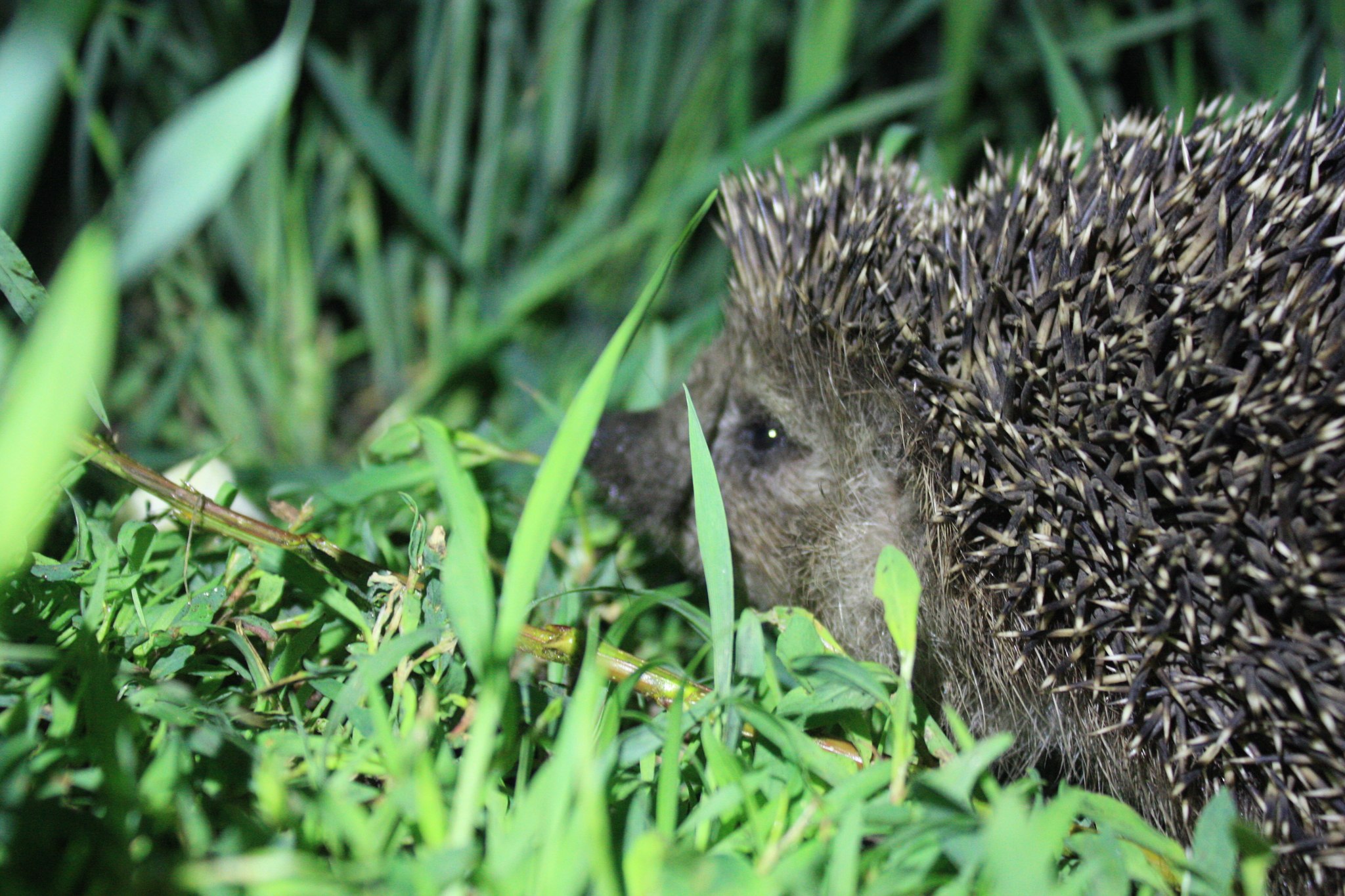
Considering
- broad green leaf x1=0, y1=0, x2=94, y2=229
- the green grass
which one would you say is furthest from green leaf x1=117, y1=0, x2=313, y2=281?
broad green leaf x1=0, y1=0, x2=94, y2=229

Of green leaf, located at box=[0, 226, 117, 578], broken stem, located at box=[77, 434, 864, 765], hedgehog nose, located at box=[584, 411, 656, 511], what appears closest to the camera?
green leaf, located at box=[0, 226, 117, 578]

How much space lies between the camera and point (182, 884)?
951 millimetres

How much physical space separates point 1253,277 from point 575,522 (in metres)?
1.41

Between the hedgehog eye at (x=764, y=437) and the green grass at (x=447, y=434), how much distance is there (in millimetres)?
365

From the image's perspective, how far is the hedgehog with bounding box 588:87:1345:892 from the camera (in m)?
1.44

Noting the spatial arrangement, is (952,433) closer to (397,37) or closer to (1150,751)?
(1150,751)

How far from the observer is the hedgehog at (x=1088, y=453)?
1.44 meters

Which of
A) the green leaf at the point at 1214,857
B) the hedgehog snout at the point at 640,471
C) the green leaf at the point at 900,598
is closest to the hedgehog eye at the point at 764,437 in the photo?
the hedgehog snout at the point at 640,471

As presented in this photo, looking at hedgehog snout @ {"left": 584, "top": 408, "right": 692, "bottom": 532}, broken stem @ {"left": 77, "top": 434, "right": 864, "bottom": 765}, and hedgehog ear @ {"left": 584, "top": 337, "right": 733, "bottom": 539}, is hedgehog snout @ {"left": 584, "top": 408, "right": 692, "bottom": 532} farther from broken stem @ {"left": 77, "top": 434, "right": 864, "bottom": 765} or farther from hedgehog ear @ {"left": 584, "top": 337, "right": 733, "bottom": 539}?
broken stem @ {"left": 77, "top": 434, "right": 864, "bottom": 765}

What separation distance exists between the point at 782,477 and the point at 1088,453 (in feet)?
2.46

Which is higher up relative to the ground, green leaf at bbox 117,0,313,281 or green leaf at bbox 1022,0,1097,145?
green leaf at bbox 1022,0,1097,145

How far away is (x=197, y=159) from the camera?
46.3 inches

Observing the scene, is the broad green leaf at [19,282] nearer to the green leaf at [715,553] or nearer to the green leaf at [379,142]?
the green leaf at [715,553]

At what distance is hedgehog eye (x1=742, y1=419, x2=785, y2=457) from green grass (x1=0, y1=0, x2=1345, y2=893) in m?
0.36
